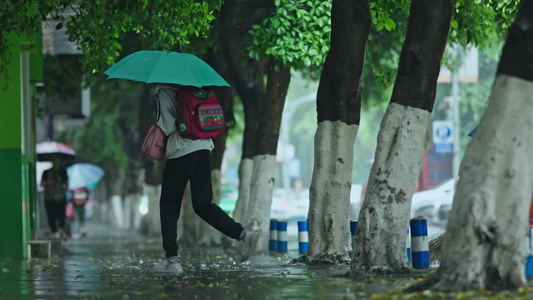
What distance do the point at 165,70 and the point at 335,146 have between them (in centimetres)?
243

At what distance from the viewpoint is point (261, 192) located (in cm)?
1980

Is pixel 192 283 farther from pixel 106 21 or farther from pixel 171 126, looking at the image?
pixel 106 21

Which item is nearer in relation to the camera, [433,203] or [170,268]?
[170,268]

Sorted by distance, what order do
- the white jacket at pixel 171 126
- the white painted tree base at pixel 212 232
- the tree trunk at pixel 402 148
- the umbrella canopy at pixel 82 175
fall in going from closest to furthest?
1. the tree trunk at pixel 402 148
2. the white jacket at pixel 171 126
3. the white painted tree base at pixel 212 232
4. the umbrella canopy at pixel 82 175

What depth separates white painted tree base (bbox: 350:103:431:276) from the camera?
10258 millimetres

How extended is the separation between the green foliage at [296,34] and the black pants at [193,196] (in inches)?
278

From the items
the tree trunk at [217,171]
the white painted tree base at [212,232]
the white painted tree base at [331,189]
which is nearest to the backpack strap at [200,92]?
the white painted tree base at [331,189]

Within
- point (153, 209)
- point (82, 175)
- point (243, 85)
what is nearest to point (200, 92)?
point (243, 85)

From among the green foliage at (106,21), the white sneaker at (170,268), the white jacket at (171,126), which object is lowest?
the white sneaker at (170,268)

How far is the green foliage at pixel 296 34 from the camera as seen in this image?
749 inches

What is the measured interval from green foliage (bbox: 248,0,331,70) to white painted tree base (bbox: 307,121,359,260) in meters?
5.79

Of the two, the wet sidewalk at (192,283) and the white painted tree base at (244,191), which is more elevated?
the white painted tree base at (244,191)

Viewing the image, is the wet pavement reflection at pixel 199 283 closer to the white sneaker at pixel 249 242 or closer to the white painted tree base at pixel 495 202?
the white sneaker at pixel 249 242

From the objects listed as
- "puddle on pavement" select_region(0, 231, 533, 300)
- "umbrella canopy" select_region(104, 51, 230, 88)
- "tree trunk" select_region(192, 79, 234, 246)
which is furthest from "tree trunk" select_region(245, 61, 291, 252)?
"umbrella canopy" select_region(104, 51, 230, 88)
